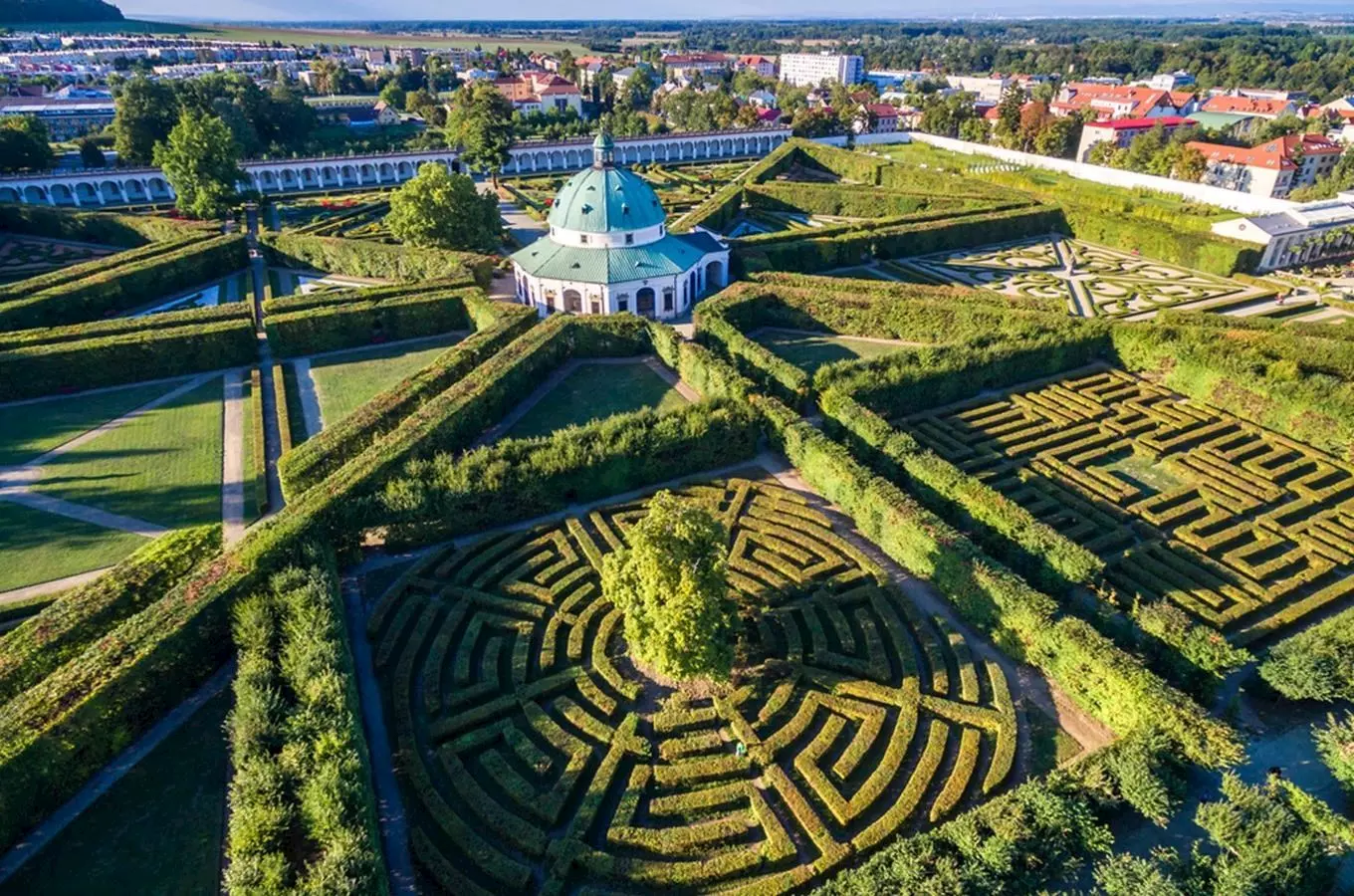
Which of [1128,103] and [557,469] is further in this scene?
[1128,103]

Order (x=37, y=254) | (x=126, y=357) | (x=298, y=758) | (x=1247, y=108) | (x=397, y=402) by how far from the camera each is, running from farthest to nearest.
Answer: (x=1247, y=108) → (x=37, y=254) → (x=126, y=357) → (x=397, y=402) → (x=298, y=758)

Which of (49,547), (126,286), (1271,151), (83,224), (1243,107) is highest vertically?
(1243,107)

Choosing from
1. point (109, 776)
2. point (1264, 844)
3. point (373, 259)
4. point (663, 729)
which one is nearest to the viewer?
point (1264, 844)

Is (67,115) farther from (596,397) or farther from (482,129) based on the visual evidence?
(596,397)

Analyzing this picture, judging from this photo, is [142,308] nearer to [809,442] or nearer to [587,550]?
[587,550]

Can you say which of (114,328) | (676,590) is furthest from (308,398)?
(676,590)

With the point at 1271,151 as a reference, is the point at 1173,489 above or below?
below
